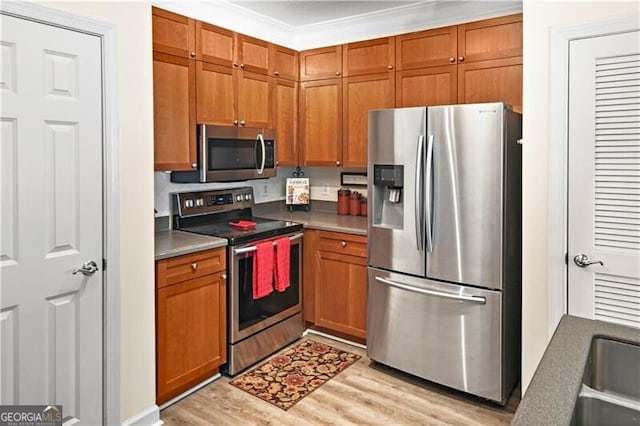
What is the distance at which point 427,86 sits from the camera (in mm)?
3488

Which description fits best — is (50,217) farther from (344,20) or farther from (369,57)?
(344,20)

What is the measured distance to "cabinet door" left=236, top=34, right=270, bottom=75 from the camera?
11.6ft

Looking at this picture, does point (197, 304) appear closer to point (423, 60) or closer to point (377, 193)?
point (377, 193)

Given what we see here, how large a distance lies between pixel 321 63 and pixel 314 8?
0.50 metres

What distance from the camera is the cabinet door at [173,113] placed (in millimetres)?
2930

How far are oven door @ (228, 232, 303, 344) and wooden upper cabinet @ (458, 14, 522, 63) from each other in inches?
71.7

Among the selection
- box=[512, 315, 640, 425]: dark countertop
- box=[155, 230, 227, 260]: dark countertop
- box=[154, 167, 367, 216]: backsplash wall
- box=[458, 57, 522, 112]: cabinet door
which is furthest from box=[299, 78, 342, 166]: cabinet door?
box=[512, 315, 640, 425]: dark countertop

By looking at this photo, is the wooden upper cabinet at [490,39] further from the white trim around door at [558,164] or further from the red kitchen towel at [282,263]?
the red kitchen towel at [282,263]

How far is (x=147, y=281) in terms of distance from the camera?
2484 millimetres

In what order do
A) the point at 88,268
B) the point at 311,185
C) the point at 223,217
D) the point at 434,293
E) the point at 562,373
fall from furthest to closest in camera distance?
the point at 311,185 → the point at 223,217 → the point at 434,293 → the point at 88,268 → the point at 562,373

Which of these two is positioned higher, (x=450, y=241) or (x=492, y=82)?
(x=492, y=82)

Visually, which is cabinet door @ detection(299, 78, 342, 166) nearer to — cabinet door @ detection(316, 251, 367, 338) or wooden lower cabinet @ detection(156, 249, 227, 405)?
cabinet door @ detection(316, 251, 367, 338)

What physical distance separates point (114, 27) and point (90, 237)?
101cm

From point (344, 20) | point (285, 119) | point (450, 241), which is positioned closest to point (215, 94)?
point (285, 119)
